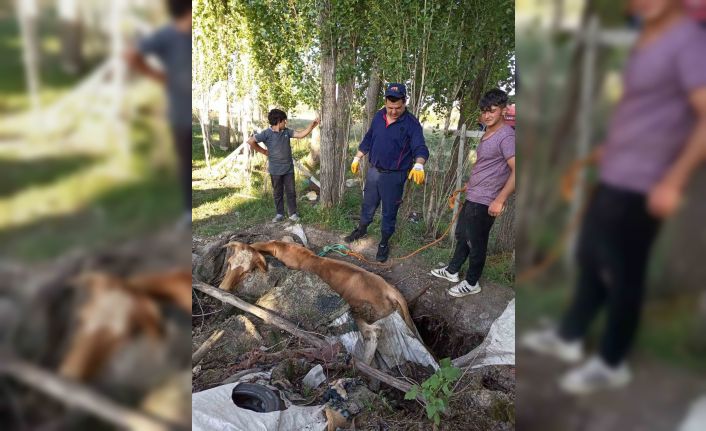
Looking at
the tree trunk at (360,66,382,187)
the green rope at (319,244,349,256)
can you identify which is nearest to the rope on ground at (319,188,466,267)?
the green rope at (319,244,349,256)

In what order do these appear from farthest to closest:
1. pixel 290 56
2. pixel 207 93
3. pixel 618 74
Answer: pixel 207 93 → pixel 290 56 → pixel 618 74

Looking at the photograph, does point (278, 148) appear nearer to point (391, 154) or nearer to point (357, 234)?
point (357, 234)

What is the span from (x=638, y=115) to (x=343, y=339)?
11.2 feet

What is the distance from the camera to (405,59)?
6137mm

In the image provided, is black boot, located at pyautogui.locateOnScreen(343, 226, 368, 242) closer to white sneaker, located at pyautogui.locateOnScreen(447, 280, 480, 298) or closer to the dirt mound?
the dirt mound

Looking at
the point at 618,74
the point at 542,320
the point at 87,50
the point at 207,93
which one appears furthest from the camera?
the point at 207,93

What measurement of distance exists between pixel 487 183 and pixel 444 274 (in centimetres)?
143

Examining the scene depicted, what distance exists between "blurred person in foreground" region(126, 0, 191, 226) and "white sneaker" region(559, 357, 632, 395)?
73cm

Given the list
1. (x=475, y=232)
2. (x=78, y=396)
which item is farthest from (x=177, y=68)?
(x=475, y=232)

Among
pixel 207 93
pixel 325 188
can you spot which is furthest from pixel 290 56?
pixel 207 93

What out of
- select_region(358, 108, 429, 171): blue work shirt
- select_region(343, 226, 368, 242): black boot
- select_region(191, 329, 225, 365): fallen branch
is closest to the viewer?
select_region(191, 329, 225, 365): fallen branch

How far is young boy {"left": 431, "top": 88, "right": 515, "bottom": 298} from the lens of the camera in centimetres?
398

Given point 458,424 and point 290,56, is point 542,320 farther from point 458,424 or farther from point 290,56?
point 290,56

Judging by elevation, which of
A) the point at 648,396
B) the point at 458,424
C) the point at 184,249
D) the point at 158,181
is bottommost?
the point at 458,424
